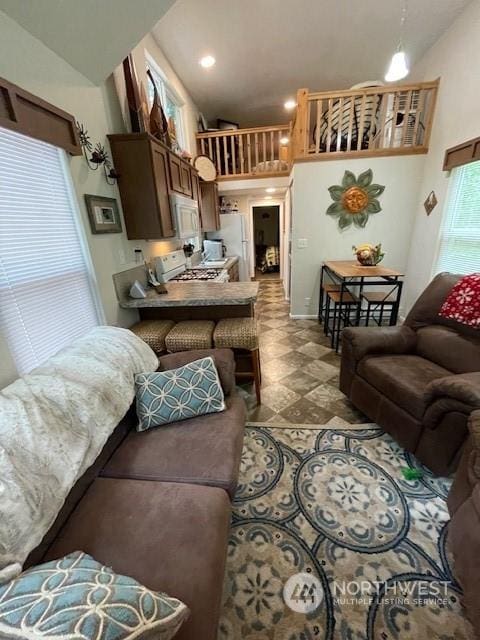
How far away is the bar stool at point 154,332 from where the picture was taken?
2.16 metres

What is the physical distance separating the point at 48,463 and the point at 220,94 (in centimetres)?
581

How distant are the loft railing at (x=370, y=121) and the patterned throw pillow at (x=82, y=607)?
4157mm

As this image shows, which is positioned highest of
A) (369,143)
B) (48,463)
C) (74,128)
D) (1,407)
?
(369,143)

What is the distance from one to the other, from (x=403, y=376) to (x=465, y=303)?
2.16 ft

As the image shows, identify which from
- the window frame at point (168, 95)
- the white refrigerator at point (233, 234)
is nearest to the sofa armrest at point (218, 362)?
the window frame at point (168, 95)

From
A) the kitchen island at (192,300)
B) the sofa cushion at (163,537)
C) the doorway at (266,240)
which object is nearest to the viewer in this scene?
the sofa cushion at (163,537)

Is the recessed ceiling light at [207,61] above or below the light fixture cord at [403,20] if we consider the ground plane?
above

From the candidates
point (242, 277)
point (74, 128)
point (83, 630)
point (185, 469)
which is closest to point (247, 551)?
point (185, 469)

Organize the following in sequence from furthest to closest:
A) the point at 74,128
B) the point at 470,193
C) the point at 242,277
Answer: the point at 242,277 < the point at 470,193 < the point at 74,128

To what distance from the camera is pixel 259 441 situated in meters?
1.86

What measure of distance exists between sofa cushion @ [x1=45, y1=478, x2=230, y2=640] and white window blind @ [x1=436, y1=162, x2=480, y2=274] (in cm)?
326

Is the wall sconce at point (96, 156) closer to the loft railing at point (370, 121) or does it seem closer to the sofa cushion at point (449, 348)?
the loft railing at point (370, 121)

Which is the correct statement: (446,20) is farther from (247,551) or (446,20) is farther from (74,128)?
(247,551)

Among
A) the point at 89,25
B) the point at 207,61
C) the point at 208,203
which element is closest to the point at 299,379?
the point at 89,25
